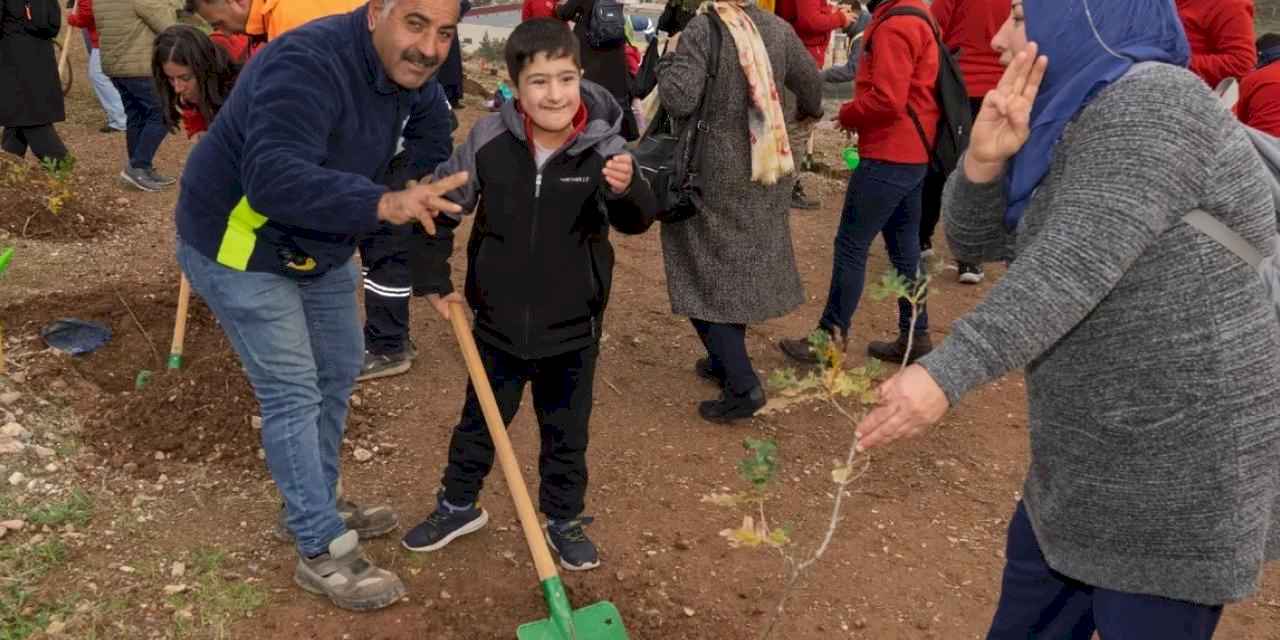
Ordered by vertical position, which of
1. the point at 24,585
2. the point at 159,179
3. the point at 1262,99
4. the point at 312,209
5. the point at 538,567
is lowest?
the point at 159,179

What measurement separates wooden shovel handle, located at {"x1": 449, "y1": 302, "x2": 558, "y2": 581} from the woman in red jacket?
6.15ft

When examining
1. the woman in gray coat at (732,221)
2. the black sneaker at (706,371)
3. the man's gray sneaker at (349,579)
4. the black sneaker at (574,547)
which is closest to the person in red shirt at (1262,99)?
the woman in gray coat at (732,221)

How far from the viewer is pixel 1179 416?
1.71 m

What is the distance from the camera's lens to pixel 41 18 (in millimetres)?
6363

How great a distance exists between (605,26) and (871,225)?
3.28 m

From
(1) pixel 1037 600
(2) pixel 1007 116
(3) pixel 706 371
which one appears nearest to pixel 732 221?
(3) pixel 706 371

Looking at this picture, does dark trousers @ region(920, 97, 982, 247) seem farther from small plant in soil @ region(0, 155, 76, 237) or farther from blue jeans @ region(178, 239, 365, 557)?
small plant in soil @ region(0, 155, 76, 237)

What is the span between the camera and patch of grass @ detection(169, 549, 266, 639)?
2.88 metres

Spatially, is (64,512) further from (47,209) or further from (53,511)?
(47,209)

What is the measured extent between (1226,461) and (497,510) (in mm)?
2466

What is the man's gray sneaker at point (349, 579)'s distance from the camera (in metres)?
2.95

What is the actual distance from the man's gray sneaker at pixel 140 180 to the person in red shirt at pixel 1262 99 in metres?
6.80

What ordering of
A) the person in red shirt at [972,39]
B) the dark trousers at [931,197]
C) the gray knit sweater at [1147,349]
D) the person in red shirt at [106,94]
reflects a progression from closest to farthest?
the gray knit sweater at [1147,349] < the person in red shirt at [972,39] < the dark trousers at [931,197] < the person in red shirt at [106,94]

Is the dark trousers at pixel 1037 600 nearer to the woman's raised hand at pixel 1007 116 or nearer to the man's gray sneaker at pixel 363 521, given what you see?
the woman's raised hand at pixel 1007 116
